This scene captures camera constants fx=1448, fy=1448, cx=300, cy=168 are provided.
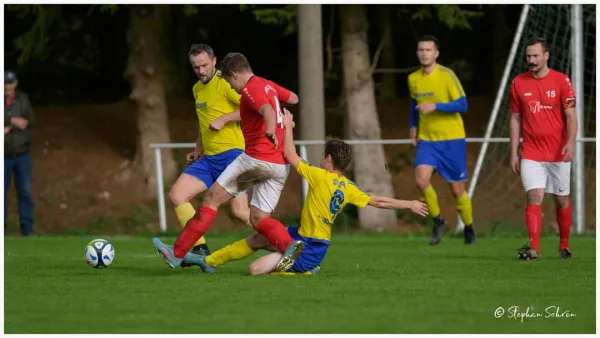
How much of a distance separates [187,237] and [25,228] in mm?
7426

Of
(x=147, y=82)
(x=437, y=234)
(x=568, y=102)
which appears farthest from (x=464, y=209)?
(x=147, y=82)

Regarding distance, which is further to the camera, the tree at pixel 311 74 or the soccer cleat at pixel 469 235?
the tree at pixel 311 74

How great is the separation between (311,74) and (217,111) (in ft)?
25.3

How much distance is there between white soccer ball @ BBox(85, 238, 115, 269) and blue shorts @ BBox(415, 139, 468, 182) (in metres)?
4.63

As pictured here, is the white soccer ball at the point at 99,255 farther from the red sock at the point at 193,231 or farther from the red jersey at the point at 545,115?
the red jersey at the point at 545,115

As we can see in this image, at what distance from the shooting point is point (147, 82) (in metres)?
23.7

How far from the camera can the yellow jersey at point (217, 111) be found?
1232 centimetres

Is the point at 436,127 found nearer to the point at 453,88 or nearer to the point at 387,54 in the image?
the point at 453,88

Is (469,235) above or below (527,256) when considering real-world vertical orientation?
below

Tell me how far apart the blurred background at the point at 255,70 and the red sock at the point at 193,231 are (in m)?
8.08

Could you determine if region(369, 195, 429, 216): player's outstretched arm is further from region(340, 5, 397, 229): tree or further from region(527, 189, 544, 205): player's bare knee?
region(340, 5, 397, 229): tree

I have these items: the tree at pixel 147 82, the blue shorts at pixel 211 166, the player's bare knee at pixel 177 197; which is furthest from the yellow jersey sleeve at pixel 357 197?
the tree at pixel 147 82

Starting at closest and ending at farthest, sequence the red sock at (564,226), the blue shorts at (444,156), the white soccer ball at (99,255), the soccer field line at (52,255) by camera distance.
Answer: the white soccer ball at (99,255)
the red sock at (564,226)
the soccer field line at (52,255)
the blue shorts at (444,156)

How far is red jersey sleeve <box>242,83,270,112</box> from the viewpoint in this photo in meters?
10.9
